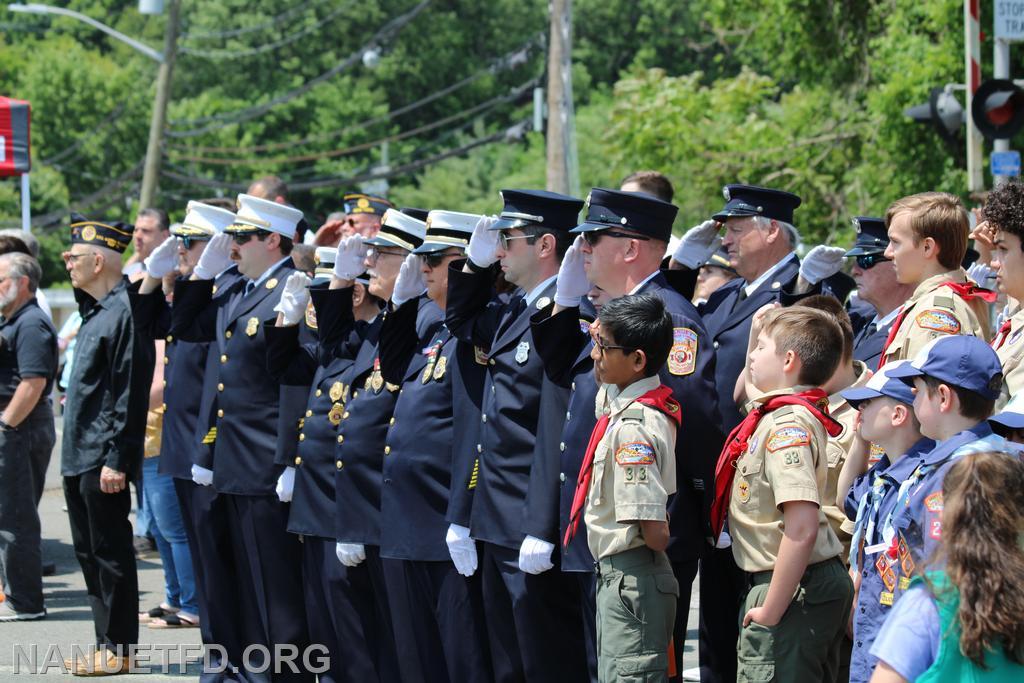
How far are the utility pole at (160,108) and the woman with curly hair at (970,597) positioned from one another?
936 inches

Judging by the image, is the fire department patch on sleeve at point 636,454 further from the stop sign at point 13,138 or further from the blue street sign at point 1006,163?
the stop sign at point 13,138

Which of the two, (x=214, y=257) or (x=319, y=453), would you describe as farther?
(x=214, y=257)

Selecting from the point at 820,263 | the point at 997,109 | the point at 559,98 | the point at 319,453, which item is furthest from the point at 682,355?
the point at 559,98

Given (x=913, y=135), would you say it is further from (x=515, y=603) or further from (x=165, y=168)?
(x=165, y=168)

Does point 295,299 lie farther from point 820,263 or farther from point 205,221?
point 820,263

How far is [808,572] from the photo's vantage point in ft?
14.4

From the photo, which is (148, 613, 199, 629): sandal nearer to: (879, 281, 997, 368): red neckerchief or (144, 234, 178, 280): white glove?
(144, 234, 178, 280): white glove

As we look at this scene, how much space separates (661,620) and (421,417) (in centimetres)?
168

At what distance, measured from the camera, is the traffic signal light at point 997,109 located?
9633 millimetres

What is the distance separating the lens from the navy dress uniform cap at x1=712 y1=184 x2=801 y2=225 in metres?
5.94

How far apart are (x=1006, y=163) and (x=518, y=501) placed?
6392 millimetres

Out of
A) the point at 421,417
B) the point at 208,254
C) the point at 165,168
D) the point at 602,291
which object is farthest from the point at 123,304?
the point at 165,168

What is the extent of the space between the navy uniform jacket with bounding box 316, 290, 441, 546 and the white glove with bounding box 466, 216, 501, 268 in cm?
56

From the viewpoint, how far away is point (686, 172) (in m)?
18.2
